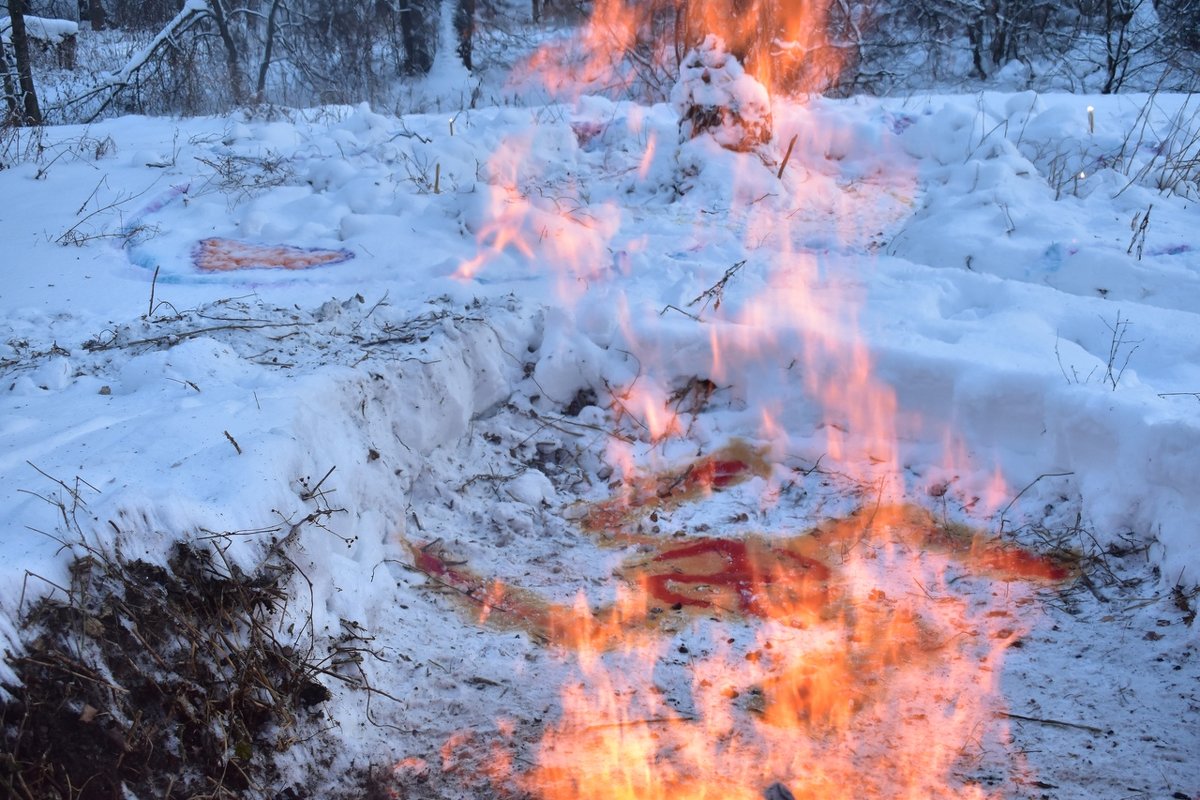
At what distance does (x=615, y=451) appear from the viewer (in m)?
3.57

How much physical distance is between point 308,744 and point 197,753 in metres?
0.26

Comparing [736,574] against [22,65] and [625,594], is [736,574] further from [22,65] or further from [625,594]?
[22,65]

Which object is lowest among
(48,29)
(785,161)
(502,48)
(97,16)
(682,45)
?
(785,161)

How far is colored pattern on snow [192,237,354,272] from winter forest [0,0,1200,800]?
0.03 meters

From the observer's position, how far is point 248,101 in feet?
26.2

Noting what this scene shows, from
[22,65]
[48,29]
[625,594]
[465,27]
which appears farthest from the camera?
[465,27]

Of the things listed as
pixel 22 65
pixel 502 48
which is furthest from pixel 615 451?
pixel 502 48

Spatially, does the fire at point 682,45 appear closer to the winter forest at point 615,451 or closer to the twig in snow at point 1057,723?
the winter forest at point 615,451

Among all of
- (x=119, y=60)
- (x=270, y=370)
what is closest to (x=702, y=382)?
(x=270, y=370)

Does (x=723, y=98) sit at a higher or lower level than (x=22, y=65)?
lower

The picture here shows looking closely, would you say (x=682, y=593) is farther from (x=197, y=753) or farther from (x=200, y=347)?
(x=200, y=347)

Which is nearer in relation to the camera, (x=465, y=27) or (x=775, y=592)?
(x=775, y=592)

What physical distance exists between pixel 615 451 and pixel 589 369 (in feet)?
1.41

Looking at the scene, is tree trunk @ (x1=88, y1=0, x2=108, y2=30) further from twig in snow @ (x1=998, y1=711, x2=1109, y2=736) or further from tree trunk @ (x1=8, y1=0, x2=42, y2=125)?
twig in snow @ (x1=998, y1=711, x2=1109, y2=736)
